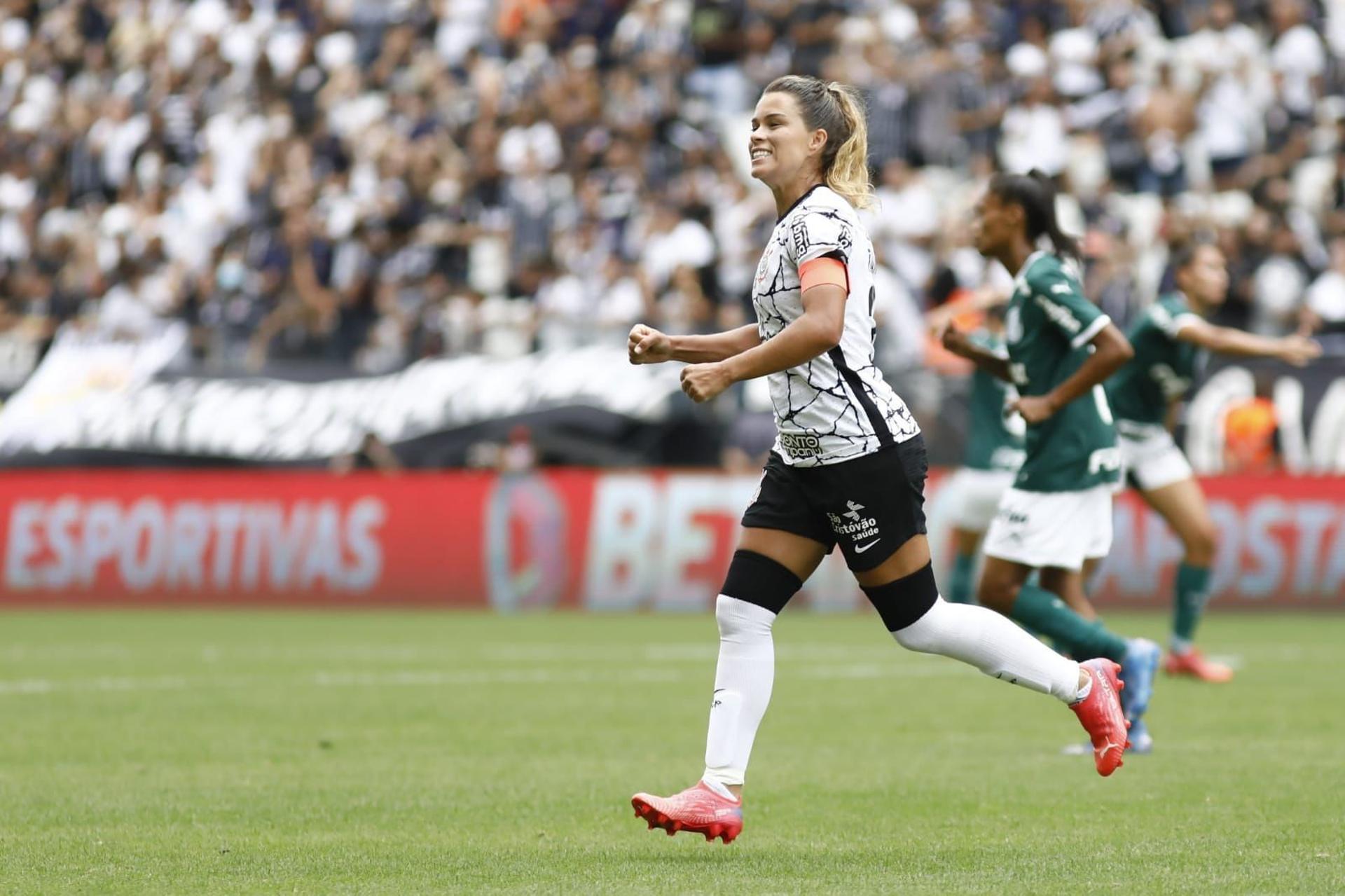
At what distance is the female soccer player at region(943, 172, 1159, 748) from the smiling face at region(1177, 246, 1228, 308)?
2.40 metres

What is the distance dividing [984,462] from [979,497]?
0.24 m

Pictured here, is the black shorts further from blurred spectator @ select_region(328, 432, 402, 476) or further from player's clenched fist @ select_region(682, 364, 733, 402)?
blurred spectator @ select_region(328, 432, 402, 476)

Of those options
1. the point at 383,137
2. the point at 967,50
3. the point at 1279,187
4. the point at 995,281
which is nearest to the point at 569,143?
the point at 383,137

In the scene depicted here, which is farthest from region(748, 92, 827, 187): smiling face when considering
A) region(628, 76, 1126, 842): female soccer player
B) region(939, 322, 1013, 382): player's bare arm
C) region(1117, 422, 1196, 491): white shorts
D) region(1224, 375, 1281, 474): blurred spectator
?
region(1224, 375, 1281, 474): blurred spectator

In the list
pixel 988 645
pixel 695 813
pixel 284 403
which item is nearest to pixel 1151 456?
pixel 988 645

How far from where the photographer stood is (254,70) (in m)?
27.1

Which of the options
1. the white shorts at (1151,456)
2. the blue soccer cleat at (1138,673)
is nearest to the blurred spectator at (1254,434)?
the white shorts at (1151,456)

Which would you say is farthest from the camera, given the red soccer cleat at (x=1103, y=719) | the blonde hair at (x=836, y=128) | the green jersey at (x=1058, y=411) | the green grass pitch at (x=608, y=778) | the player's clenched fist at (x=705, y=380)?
the green jersey at (x=1058, y=411)

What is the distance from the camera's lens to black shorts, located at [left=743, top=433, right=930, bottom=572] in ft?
20.6

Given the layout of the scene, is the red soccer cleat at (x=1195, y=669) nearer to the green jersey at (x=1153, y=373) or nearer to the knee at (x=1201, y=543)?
the knee at (x=1201, y=543)

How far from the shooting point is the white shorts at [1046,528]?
29.3ft

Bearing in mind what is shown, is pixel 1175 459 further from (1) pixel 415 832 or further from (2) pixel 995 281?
(2) pixel 995 281

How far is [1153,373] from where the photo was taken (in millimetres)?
11578

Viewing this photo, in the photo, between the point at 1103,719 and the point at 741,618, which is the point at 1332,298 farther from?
the point at 741,618
